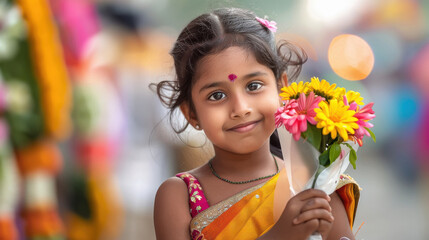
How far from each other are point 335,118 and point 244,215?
0.45 meters

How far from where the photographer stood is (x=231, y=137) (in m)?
1.76

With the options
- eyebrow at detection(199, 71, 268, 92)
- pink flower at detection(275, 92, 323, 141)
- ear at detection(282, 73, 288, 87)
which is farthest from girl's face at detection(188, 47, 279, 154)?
pink flower at detection(275, 92, 323, 141)

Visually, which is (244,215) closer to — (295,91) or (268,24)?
(295,91)

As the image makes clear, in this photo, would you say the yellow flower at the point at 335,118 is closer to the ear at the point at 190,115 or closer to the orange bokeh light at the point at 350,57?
the ear at the point at 190,115

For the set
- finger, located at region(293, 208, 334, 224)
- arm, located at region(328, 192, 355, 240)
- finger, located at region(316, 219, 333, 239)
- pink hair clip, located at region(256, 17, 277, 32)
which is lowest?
arm, located at region(328, 192, 355, 240)

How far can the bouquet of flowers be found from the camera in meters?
1.46

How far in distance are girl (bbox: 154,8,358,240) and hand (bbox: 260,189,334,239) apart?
0.12 meters

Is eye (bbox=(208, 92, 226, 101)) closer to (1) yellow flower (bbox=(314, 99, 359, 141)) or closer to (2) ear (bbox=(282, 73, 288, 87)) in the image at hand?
(2) ear (bbox=(282, 73, 288, 87))

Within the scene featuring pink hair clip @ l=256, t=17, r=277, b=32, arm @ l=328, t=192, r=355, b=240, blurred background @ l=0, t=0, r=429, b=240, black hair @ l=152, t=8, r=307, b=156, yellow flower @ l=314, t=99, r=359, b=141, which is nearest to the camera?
yellow flower @ l=314, t=99, r=359, b=141

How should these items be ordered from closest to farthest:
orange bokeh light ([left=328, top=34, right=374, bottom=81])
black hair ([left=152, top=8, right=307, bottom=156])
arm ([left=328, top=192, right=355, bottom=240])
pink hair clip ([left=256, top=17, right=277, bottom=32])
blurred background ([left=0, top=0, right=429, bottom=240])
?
arm ([left=328, top=192, right=355, bottom=240]) < black hair ([left=152, top=8, right=307, bottom=156]) < pink hair clip ([left=256, top=17, right=277, bottom=32]) < blurred background ([left=0, top=0, right=429, bottom=240]) < orange bokeh light ([left=328, top=34, right=374, bottom=81])

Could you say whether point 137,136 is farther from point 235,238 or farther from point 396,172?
point 396,172

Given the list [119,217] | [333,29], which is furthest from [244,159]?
[333,29]

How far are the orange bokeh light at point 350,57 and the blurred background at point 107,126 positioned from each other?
1.19 feet

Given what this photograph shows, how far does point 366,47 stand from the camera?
22.4 feet
